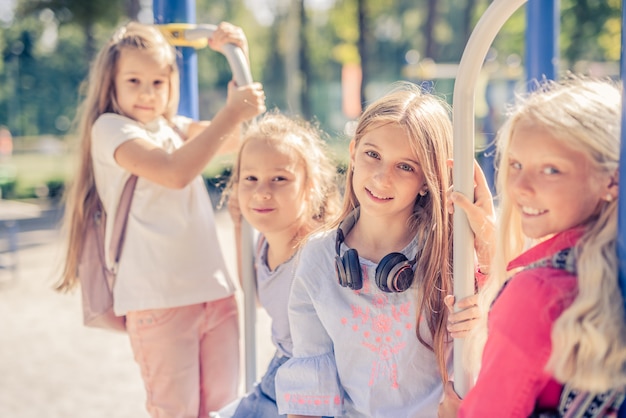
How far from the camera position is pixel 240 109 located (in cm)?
254

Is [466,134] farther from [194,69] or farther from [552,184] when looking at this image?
[194,69]

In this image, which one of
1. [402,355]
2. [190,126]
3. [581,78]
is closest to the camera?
[581,78]

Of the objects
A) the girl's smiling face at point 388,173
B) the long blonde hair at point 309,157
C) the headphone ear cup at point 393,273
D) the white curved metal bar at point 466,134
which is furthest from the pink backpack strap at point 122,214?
the white curved metal bar at point 466,134

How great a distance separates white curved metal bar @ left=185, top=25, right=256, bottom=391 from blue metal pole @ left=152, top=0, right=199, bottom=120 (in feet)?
1.16

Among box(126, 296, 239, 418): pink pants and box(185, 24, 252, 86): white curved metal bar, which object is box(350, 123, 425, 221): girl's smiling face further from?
box(126, 296, 239, 418): pink pants

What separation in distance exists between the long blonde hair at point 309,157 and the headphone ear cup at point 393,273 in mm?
621

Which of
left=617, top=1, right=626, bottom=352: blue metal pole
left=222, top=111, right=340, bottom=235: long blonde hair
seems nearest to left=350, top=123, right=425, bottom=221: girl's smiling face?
left=222, top=111, right=340, bottom=235: long blonde hair

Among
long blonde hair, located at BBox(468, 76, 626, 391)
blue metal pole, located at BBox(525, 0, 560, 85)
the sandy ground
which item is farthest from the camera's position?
the sandy ground

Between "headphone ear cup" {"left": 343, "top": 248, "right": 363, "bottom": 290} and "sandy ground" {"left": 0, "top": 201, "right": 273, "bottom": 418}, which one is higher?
"headphone ear cup" {"left": 343, "top": 248, "right": 363, "bottom": 290}

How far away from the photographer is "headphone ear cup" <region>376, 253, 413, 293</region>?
1.85 metres

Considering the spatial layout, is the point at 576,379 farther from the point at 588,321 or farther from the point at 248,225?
the point at 248,225

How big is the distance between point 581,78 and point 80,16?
16538mm

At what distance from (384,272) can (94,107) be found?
141cm

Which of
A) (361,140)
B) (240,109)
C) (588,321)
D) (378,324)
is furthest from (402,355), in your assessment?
(240,109)
